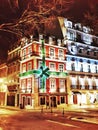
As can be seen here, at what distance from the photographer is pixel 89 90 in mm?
17672

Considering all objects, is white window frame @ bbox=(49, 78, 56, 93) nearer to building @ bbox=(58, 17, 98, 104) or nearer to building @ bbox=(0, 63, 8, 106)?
building @ bbox=(58, 17, 98, 104)

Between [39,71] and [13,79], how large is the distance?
1.87 metres

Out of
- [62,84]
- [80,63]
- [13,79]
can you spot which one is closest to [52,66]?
[62,84]

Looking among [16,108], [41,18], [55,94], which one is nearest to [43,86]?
[55,94]

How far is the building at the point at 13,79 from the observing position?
50.4 ft

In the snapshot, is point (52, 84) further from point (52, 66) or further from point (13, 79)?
point (13, 79)

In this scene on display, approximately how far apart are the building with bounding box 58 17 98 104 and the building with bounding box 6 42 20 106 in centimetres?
403

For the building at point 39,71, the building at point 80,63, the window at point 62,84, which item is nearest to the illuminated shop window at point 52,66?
the building at point 39,71

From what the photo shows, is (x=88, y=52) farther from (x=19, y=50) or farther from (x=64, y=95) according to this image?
(x=19, y=50)

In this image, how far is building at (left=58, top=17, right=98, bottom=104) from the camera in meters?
17.4

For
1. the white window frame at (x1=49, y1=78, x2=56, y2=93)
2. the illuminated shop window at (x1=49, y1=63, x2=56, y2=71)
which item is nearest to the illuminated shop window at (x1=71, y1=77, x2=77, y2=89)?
the white window frame at (x1=49, y1=78, x2=56, y2=93)

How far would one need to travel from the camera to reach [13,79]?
15.6m

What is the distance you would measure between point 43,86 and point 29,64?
1973 millimetres

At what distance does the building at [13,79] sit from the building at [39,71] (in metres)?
0.34
